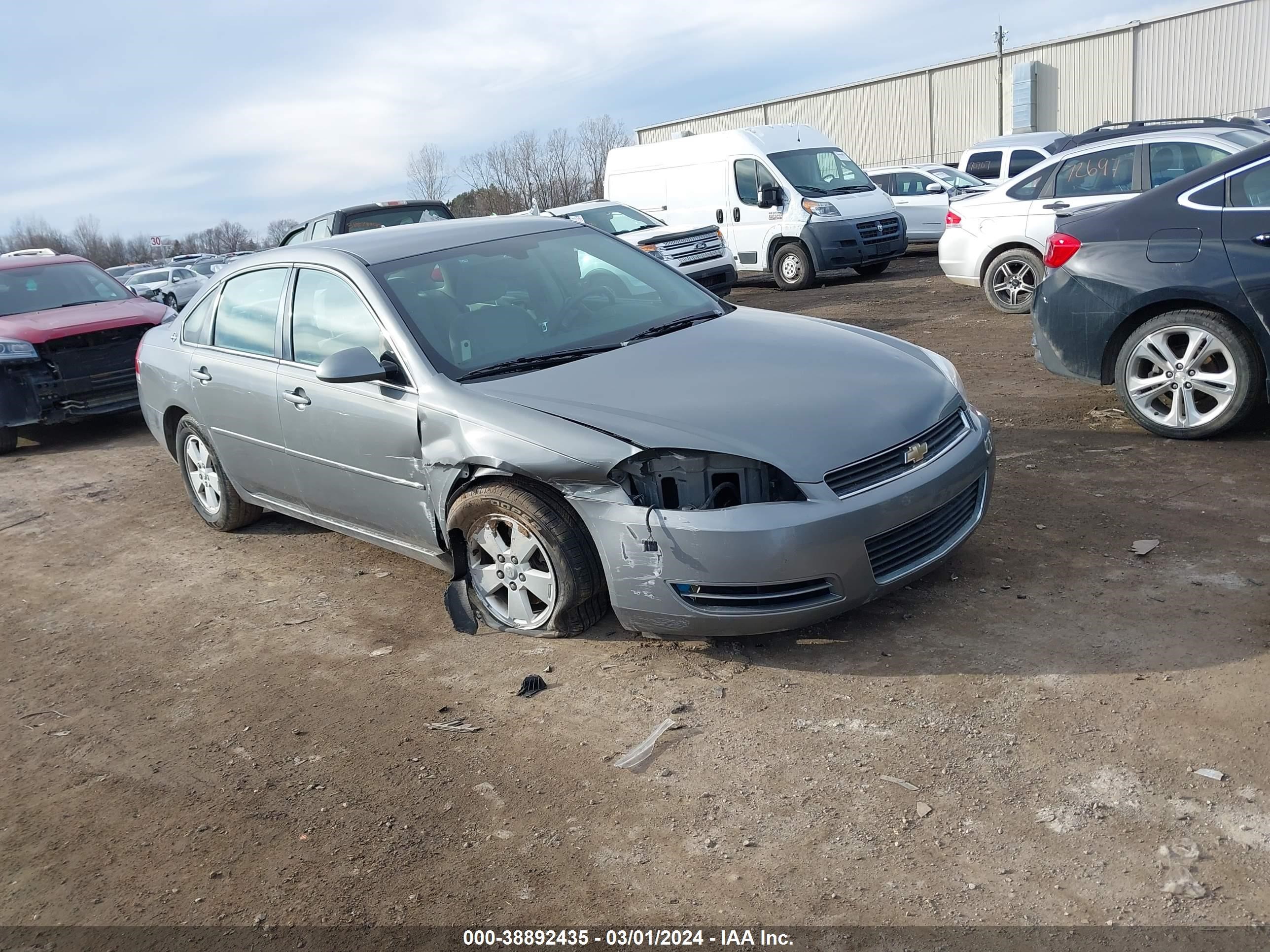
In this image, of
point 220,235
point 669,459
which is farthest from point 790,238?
point 220,235

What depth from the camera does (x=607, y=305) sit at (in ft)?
16.8

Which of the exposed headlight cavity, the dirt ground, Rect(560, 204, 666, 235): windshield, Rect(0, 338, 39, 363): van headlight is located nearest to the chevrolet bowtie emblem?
the exposed headlight cavity

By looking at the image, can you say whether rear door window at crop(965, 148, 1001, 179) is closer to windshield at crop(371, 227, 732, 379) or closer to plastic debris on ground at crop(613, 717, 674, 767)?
windshield at crop(371, 227, 732, 379)

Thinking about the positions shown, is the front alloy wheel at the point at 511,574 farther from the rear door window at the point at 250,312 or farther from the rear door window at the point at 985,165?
the rear door window at the point at 985,165

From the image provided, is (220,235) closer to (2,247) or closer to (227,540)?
(2,247)

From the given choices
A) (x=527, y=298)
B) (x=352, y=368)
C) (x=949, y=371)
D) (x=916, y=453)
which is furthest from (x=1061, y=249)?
(x=352, y=368)

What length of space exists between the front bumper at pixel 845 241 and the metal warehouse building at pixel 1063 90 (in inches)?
781

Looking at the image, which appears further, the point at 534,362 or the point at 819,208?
the point at 819,208

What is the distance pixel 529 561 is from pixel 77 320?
7.58 metres

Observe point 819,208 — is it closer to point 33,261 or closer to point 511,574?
point 33,261

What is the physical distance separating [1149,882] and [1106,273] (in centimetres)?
436

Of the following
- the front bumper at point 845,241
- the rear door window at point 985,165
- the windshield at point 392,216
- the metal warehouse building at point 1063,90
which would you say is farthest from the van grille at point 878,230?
the metal warehouse building at point 1063,90

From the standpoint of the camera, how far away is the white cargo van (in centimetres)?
1597

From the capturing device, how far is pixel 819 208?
15.9m
